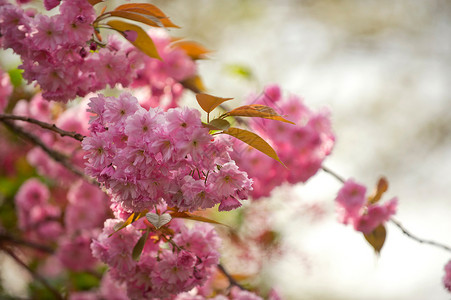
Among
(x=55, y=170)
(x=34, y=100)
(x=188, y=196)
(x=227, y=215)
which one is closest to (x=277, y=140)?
(x=188, y=196)

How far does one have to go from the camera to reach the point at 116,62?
92cm

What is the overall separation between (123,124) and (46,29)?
0.96ft

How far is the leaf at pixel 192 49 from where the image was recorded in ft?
4.42

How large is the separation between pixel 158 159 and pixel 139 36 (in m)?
0.34

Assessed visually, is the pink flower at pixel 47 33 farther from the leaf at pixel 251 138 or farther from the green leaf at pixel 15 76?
the green leaf at pixel 15 76

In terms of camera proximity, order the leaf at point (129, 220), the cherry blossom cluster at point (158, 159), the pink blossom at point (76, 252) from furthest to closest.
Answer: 1. the pink blossom at point (76, 252)
2. the leaf at point (129, 220)
3. the cherry blossom cluster at point (158, 159)

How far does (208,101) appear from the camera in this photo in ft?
2.17

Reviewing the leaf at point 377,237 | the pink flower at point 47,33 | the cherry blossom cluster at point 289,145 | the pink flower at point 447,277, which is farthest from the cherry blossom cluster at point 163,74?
the pink flower at point 447,277

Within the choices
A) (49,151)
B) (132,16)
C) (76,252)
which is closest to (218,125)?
(132,16)

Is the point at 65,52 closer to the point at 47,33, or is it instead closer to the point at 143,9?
the point at 47,33

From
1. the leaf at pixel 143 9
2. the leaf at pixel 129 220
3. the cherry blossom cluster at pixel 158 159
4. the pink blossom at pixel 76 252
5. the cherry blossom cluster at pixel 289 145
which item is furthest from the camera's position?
the pink blossom at pixel 76 252

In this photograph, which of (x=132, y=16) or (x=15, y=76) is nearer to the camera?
(x=132, y=16)

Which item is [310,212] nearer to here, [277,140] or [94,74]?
[277,140]

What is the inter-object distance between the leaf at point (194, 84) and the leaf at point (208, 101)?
2.25 feet
